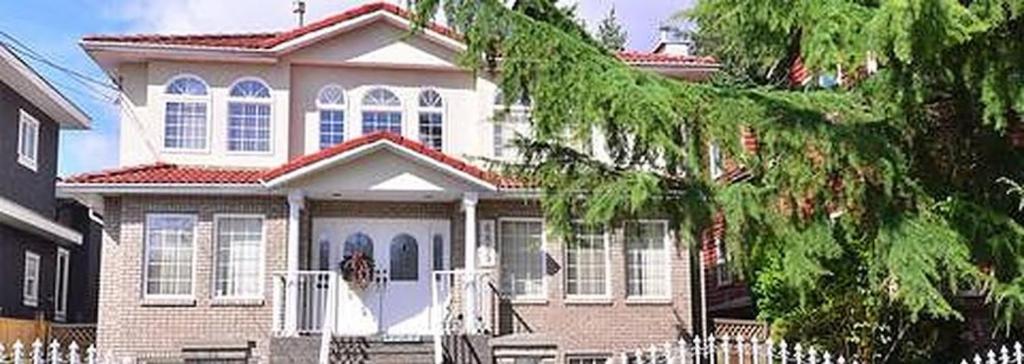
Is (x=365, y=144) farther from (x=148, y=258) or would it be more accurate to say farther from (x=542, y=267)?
(x=148, y=258)

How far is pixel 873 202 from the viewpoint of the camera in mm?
10359

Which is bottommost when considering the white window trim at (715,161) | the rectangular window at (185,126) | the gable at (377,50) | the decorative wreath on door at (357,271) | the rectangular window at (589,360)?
the rectangular window at (589,360)

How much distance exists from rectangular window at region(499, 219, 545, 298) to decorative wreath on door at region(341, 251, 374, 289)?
7.24ft

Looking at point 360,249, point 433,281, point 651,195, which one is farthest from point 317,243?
point 651,195

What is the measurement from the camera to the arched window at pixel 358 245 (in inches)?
762

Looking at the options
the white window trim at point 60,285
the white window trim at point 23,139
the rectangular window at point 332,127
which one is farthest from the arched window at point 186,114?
the white window trim at point 60,285

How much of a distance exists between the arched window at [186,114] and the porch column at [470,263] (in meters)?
4.66

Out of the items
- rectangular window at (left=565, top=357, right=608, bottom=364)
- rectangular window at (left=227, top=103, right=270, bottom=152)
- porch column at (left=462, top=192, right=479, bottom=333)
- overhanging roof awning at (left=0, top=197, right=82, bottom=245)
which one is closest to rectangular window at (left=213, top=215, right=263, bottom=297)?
rectangular window at (left=227, top=103, right=270, bottom=152)

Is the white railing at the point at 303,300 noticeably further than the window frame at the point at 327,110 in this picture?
No

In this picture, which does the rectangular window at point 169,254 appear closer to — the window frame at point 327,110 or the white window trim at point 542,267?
the window frame at point 327,110

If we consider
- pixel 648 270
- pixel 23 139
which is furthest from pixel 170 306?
pixel 23 139

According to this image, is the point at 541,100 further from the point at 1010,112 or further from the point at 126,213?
the point at 126,213

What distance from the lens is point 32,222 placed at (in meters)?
23.0

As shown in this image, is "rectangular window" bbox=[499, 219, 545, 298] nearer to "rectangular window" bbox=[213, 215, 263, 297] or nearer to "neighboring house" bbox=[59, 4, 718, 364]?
"neighboring house" bbox=[59, 4, 718, 364]
